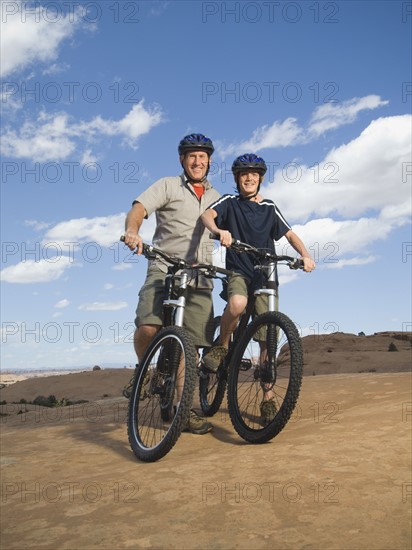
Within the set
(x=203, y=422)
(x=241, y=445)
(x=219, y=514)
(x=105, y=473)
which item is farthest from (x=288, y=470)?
(x=203, y=422)

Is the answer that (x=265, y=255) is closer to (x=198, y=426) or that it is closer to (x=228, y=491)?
(x=198, y=426)

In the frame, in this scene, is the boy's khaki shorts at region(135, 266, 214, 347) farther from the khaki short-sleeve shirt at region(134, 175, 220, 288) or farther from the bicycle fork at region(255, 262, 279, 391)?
the bicycle fork at region(255, 262, 279, 391)

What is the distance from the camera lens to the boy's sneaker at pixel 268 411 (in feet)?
14.3

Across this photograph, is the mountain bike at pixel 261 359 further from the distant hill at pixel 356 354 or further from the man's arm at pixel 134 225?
the distant hill at pixel 356 354

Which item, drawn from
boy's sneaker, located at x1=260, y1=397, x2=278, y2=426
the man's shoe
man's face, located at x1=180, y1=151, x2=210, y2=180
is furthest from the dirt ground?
man's face, located at x1=180, y1=151, x2=210, y2=180

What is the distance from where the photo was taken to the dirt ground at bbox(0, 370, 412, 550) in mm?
2465

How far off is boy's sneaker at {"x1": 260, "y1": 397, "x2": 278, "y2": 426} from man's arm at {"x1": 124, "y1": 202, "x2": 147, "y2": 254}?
1.57 metres

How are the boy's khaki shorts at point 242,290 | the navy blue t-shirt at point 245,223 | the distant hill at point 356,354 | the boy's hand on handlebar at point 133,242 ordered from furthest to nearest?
the distant hill at point 356,354
the navy blue t-shirt at point 245,223
the boy's khaki shorts at point 242,290
the boy's hand on handlebar at point 133,242

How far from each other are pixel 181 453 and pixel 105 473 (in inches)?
25.3

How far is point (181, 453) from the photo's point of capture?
402cm

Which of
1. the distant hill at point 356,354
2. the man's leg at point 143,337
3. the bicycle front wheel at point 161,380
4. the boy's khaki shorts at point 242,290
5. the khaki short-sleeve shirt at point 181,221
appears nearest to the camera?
the bicycle front wheel at point 161,380

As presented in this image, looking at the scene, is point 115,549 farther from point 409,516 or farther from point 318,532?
point 409,516

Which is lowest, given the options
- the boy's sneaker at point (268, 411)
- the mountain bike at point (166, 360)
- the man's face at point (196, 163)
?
the boy's sneaker at point (268, 411)

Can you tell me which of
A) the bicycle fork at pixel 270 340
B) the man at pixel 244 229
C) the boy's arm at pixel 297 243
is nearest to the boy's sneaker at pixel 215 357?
the man at pixel 244 229
